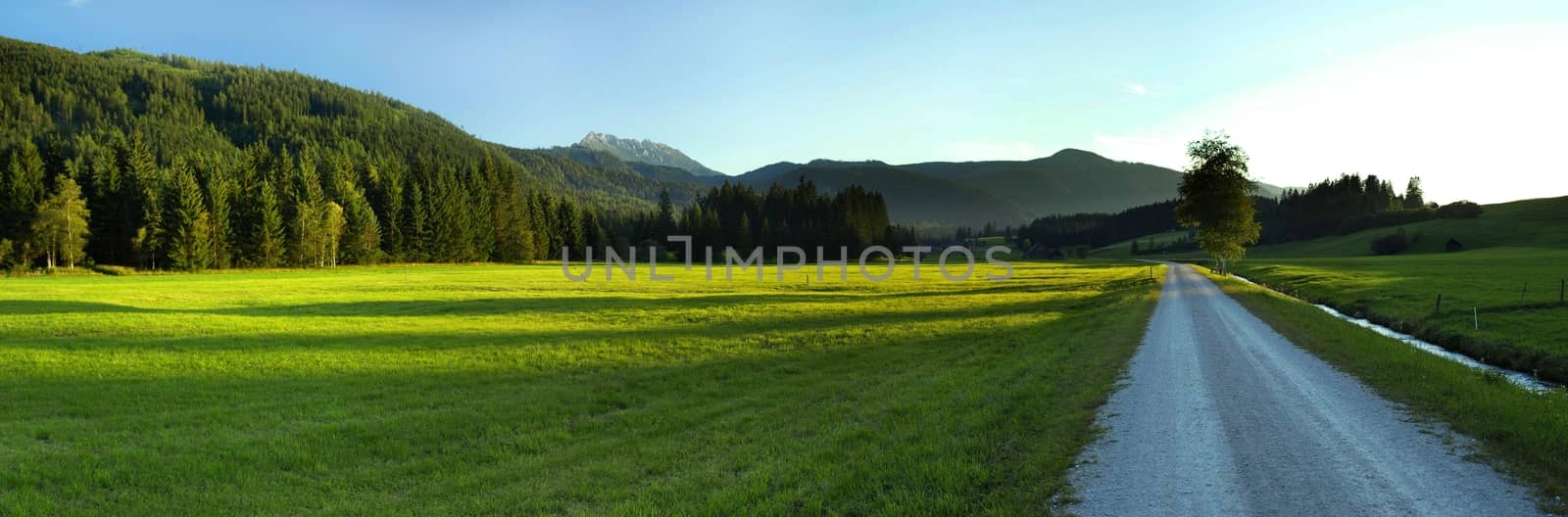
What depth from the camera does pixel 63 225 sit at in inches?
2635

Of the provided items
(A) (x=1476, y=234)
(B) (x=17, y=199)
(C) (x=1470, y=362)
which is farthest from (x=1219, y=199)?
(B) (x=17, y=199)

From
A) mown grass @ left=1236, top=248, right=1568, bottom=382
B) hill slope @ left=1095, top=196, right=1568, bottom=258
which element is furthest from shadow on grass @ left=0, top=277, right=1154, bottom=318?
hill slope @ left=1095, top=196, right=1568, bottom=258

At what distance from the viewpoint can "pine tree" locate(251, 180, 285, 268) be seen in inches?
3174

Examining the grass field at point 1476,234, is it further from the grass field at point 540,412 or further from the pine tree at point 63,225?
the pine tree at point 63,225

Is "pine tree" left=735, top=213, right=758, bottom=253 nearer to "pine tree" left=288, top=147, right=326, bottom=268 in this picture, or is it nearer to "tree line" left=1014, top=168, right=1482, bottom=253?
"pine tree" left=288, top=147, right=326, bottom=268

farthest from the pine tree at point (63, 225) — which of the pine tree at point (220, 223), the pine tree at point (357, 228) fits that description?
the pine tree at point (357, 228)

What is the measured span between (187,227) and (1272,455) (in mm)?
98851

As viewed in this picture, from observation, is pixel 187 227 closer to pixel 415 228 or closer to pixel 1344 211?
pixel 415 228

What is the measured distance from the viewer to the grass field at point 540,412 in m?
8.61

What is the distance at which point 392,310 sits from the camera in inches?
1391

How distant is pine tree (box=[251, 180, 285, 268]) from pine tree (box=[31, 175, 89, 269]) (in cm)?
1469

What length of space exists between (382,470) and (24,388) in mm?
12523

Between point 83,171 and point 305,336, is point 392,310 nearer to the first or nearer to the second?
point 305,336

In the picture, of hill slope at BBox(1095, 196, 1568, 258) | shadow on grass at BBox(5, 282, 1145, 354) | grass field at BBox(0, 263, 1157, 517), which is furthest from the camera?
hill slope at BBox(1095, 196, 1568, 258)
